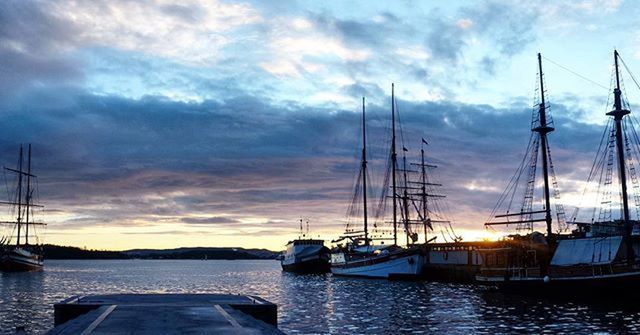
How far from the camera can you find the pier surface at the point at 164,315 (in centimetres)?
1772

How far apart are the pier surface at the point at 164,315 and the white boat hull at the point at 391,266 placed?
230ft

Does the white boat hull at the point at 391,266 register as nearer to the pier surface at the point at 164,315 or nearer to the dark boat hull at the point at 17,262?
the pier surface at the point at 164,315

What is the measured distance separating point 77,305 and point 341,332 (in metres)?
16.0

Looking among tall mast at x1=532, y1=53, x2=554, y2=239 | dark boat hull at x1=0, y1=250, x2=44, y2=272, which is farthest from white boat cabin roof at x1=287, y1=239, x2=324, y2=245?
tall mast at x1=532, y1=53, x2=554, y2=239

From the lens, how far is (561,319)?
4022 centimetres

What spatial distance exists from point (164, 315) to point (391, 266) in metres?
80.1

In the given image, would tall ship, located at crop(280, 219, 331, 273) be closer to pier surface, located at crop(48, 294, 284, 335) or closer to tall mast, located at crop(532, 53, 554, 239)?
tall mast, located at crop(532, 53, 554, 239)

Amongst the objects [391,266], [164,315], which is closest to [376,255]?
[391,266]

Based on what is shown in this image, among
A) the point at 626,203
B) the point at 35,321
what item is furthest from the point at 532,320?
the point at 35,321

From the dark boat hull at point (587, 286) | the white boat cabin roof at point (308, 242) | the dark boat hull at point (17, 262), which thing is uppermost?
the white boat cabin roof at point (308, 242)

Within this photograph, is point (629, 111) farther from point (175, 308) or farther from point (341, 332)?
point (175, 308)

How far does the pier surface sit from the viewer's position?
1772cm

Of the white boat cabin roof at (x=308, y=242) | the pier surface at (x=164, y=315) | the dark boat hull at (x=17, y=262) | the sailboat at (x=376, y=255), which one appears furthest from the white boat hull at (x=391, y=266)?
the dark boat hull at (x=17, y=262)

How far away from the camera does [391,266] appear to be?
326ft
